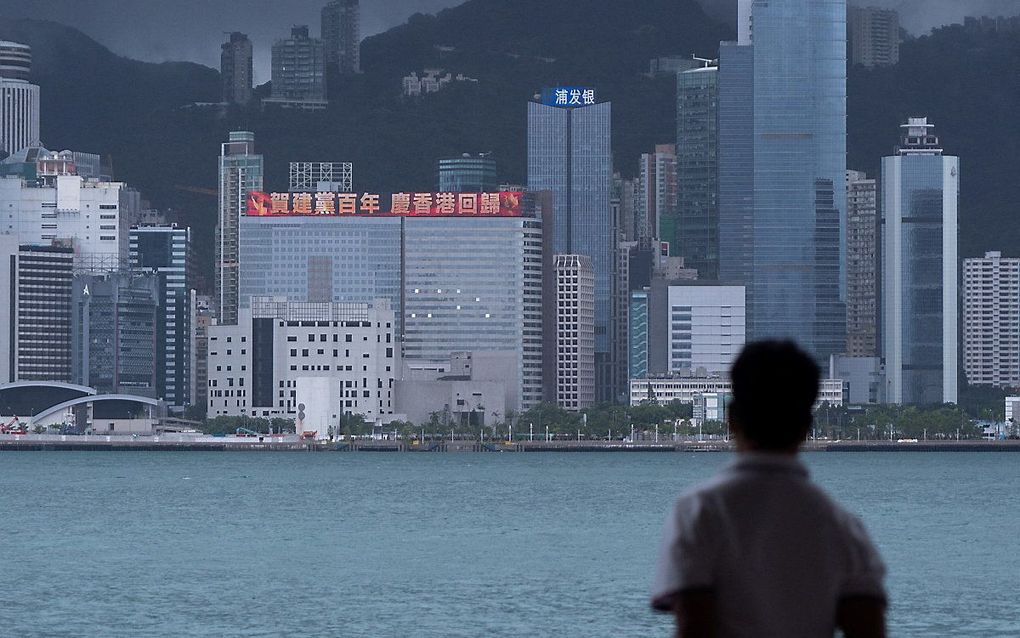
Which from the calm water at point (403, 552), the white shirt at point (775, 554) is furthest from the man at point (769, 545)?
the calm water at point (403, 552)

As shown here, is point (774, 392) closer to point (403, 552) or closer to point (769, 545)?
point (769, 545)

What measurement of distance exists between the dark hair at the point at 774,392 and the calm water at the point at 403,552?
33157 mm

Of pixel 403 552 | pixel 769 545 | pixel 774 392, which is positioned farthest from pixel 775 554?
pixel 403 552

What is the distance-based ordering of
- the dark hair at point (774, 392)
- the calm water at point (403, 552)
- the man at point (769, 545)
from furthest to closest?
the calm water at point (403, 552) < the dark hair at point (774, 392) < the man at point (769, 545)

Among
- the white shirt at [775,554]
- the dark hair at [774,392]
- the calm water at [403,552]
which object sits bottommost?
the calm water at [403,552]

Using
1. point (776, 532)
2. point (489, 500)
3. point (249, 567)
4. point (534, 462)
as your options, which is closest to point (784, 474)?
point (776, 532)

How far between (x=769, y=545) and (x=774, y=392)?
0.47 metres

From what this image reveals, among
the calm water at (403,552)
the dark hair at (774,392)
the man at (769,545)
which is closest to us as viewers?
the man at (769,545)

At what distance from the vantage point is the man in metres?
6.47

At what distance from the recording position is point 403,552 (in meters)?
63.7

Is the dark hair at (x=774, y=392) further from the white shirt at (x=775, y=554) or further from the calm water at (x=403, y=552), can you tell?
the calm water at (x=403, y=552)

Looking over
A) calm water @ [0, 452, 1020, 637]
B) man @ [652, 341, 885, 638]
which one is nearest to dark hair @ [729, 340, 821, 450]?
man @ [652, 341, 885, 638]

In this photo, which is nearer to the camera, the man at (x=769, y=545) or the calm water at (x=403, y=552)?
the man at (x=769, y=545)

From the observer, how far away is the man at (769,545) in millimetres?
6469
